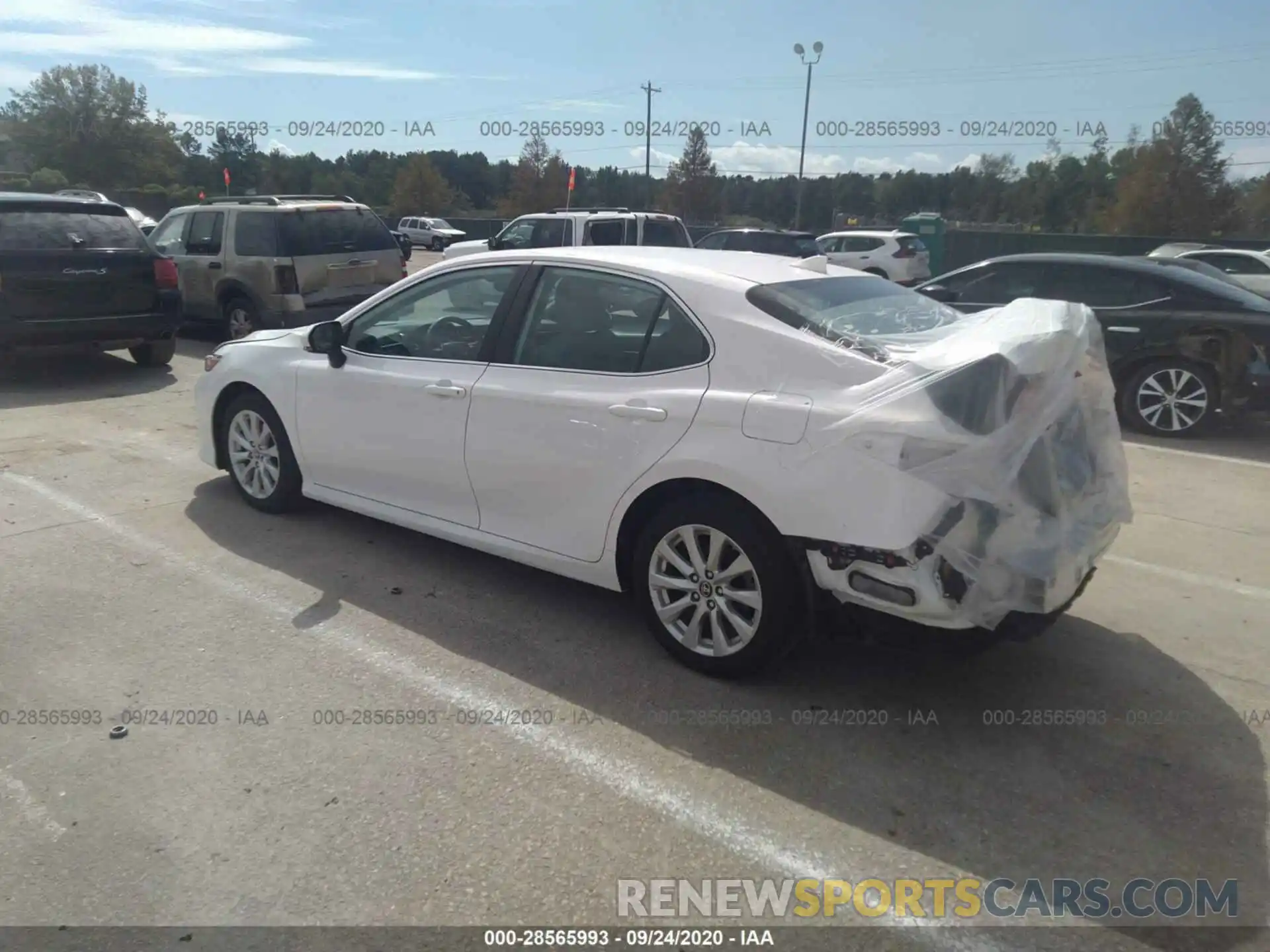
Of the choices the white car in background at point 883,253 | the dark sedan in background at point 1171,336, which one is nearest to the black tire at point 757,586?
the dark sedan in background at point 1171,336

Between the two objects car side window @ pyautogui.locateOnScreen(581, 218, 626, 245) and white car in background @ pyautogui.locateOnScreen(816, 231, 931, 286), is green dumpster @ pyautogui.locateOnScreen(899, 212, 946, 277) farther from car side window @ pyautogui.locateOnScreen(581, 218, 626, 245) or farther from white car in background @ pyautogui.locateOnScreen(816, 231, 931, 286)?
car side window @ pyautogui.locateOnScreen(581, 218, 626, 245)

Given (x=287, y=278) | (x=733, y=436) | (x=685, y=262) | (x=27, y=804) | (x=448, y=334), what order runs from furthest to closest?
(x=287, y=278), (x=448, y=334), (x=685, y=262), (x=733, y=436), (x=27, y=804)

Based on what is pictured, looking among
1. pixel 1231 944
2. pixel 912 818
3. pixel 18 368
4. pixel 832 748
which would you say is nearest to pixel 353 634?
pixel 832 748

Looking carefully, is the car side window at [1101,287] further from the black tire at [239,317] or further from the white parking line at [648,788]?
the black tire at [239,317]

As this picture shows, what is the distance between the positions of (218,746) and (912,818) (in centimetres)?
233

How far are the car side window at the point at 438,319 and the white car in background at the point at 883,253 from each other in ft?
59.2

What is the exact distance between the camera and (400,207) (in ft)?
198

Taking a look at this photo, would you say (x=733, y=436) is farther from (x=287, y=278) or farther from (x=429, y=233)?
(x=429, y=233)

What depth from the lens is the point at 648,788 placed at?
10.2 ft

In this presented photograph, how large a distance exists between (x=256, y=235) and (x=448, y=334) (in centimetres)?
715

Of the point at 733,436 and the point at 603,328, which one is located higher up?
the point at 603,328

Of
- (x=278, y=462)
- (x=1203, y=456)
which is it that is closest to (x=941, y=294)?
(x=1203, y=456)

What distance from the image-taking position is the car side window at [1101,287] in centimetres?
835

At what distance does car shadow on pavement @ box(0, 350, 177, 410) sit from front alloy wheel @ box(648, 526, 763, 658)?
7.25 meters
